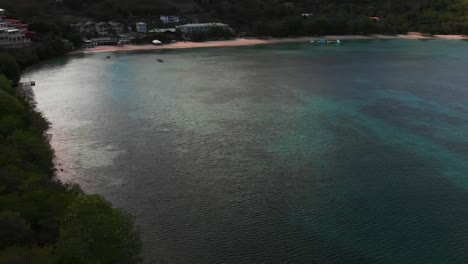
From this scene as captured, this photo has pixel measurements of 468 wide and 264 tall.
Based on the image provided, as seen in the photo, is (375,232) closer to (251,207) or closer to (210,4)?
(251,207)

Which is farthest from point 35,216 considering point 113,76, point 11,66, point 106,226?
point 113,76

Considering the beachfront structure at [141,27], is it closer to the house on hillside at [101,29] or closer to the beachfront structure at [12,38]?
the house on hillside at [101,29]

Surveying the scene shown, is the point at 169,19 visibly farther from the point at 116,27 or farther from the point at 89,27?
the point at 89,27

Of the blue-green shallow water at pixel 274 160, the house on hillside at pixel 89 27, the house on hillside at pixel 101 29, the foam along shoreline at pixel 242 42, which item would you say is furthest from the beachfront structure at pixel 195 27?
the blue-green shallow water at pixel 274 160

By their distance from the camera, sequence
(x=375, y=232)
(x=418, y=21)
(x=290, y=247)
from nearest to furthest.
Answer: (x=290, y=247) → (x=375, y=232) → (x=418, y=21)

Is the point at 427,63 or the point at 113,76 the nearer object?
the point at 113,76

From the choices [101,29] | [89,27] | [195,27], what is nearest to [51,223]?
[101,29]
